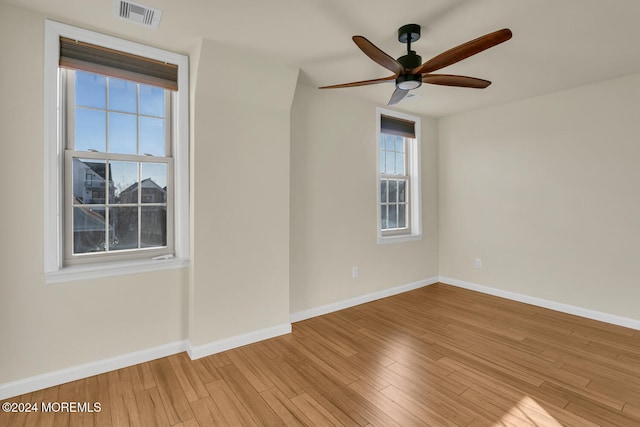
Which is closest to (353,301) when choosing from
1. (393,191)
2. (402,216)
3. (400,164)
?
(402,216)

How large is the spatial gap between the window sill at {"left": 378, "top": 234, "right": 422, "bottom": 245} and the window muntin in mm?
2595

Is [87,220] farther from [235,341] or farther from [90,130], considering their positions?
[235,341]

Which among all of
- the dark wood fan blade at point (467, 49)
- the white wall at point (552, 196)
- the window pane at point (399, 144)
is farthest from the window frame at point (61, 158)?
the white wall at point (552, 196)

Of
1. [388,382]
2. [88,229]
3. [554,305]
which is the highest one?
[88,229]

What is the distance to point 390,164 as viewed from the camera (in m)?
4.53

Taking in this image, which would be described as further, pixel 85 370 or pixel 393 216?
pixel 393 216

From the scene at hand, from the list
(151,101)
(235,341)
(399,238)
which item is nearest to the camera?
(151,101)

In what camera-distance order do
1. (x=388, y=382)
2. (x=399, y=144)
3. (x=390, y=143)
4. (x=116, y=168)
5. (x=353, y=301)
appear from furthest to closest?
(x=399, y=144) → (x=390, y=143) → (x=353, y=301) → (x=116, y=168) → (x=388, y=382)

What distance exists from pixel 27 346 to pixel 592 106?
5539 mm

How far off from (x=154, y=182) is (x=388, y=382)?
2.49 meters

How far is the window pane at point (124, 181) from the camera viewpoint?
2.54m

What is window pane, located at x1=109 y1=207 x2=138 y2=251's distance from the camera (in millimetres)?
2555

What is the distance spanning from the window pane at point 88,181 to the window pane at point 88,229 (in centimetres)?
8

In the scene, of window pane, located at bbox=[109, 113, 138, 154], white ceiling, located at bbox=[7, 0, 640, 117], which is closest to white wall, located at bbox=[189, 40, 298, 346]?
white ceiling, located at bbox=[7, 0, 640, 117]
